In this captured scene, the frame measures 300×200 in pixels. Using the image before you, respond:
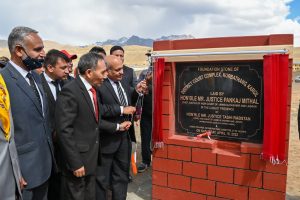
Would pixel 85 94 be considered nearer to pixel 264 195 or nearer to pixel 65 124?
pixel 65 124

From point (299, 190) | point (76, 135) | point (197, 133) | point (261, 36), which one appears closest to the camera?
point (76, 135)

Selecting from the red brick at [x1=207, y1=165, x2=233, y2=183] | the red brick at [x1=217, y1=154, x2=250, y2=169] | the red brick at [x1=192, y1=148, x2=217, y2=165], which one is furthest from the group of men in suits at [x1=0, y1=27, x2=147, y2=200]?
the red brick at [x1=217, y1=154, x2=250, y2=169]

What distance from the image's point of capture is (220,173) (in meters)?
3.49

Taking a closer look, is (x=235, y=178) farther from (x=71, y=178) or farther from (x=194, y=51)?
(x=71, y=178)

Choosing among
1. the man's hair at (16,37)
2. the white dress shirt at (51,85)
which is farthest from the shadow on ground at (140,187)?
the man's hair at (16,37)

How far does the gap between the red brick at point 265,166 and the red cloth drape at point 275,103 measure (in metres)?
0.11

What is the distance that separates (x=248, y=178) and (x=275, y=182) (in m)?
0.27

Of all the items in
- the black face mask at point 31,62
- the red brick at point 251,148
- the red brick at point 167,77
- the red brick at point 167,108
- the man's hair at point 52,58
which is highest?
the man's hair at point 52,58

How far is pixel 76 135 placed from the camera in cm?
295

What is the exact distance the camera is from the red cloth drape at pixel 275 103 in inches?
118

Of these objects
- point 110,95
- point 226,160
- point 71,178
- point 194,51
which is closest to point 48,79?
point 110,95

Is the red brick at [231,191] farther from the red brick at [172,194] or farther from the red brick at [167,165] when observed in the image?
the red brick at [167,165]

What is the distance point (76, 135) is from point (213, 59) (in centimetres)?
163

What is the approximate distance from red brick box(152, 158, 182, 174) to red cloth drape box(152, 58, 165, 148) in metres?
0.21
